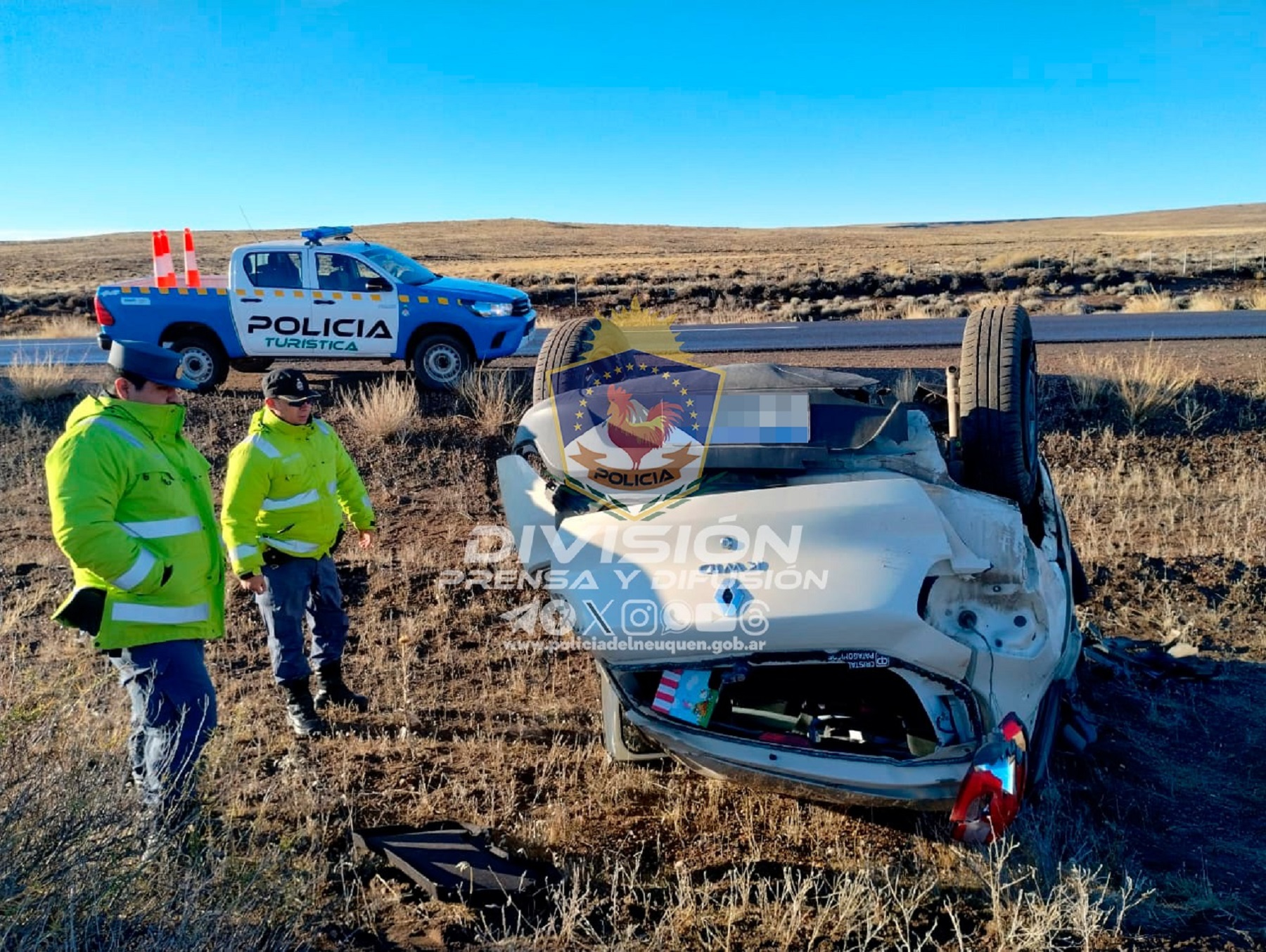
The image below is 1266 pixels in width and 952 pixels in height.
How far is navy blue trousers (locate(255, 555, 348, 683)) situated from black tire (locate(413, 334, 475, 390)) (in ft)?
21.3

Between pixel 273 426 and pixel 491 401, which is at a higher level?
pixel 273 426

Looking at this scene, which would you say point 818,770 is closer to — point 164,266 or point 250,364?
point 250,364

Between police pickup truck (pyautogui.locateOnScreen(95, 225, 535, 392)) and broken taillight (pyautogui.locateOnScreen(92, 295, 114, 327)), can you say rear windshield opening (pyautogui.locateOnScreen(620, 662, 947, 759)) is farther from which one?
broken taillight (pyautogui.locateOnScreen(92, 295, 114, 327))

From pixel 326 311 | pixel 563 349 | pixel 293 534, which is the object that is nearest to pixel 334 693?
pixel 293 534

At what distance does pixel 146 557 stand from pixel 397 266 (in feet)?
28.6

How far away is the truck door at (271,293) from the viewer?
36.0ft

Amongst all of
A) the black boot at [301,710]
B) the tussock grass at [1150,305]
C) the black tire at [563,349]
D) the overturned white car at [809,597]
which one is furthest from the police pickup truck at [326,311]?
the tussock grass at [1150,305]

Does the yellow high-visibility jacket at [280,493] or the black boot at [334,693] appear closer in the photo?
the yellow high-visibility jacket at [280,493]

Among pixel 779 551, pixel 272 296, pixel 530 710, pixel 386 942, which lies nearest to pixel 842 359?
pixel 272 296

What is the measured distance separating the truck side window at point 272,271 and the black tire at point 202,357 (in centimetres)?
95

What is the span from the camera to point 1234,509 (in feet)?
24.2

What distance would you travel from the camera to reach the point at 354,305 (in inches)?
431

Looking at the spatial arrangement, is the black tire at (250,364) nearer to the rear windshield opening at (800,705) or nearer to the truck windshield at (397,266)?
the truck windshield at (397,266)

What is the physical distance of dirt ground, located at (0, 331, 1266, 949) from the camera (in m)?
2.95
